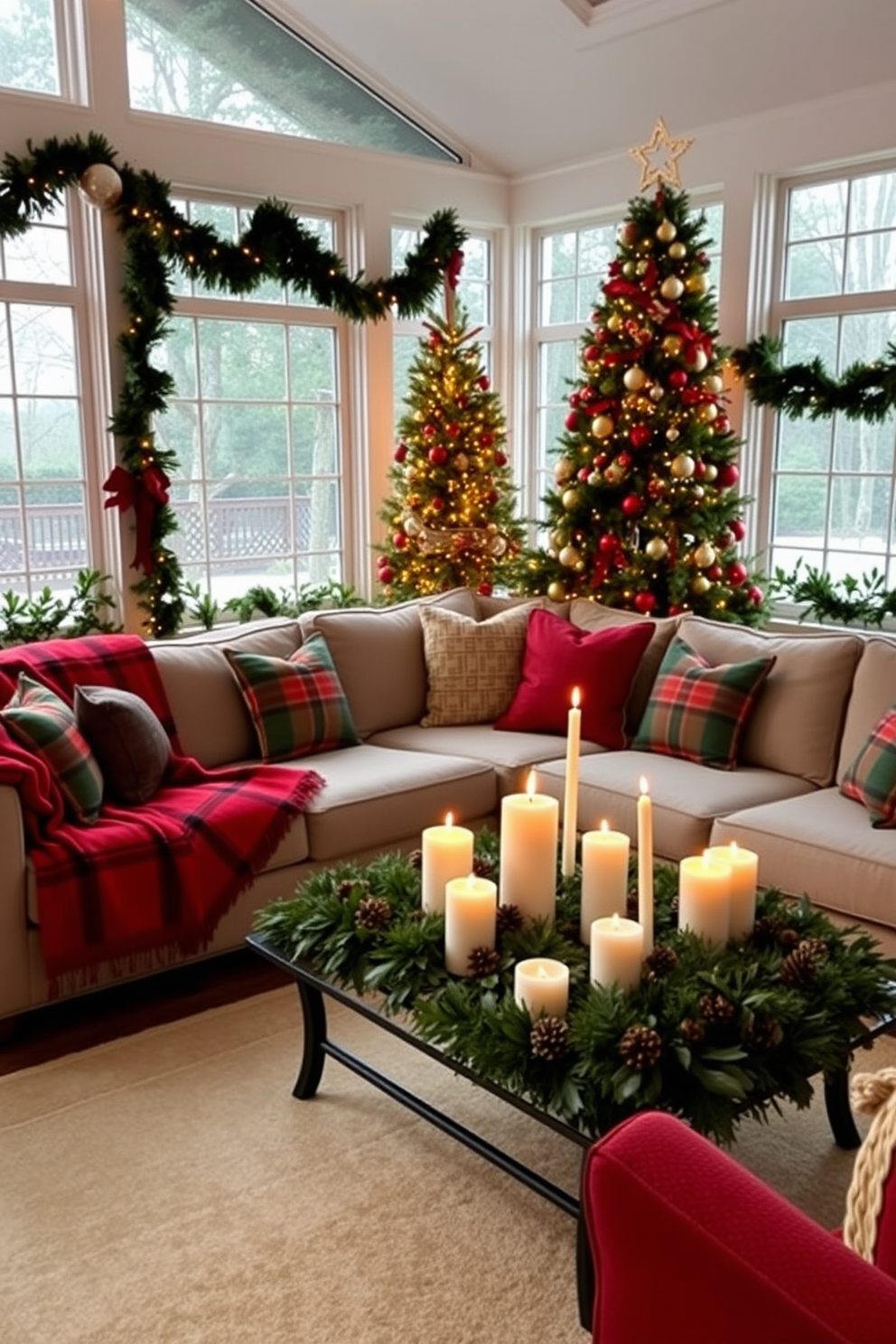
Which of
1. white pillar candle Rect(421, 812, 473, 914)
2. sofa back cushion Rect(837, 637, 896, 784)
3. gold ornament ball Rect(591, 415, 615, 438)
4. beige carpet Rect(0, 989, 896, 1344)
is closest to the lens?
beige carpet Rect(0, 989, 896, 1344)

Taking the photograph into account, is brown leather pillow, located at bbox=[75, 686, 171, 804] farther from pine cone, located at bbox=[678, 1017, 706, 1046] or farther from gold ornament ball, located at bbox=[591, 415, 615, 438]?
gold ornament ball, located at bbox=[591, 415, 615, 438]

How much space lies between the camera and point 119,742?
3.33 m

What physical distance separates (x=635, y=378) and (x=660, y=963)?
10.3 ft

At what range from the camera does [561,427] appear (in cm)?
625

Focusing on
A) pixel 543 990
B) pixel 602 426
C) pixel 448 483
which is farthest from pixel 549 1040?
pixel 448 483

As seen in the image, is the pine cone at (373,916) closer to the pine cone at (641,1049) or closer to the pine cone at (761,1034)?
the pine cone at (641,1049)

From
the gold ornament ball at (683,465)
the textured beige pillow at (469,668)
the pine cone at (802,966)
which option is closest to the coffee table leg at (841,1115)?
the pine cone at (802,966)

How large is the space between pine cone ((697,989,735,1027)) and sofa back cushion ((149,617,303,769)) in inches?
86.6

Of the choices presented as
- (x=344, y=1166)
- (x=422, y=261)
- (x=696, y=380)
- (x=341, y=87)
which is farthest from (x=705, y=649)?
(x=341, y=87)

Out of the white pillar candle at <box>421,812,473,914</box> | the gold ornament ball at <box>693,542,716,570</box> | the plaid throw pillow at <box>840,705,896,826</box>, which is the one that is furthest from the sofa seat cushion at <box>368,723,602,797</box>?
the white pillar candle at <box>421,812,473,914</box>

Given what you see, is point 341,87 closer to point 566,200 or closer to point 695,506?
point 566,200

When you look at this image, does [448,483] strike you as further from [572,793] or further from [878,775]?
[572,793]

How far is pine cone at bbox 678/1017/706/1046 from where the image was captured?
6.23 ft

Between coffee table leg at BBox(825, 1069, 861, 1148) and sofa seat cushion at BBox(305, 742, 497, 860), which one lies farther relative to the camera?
sofa seat cushion at BBox(305, 742, 497, 860)
